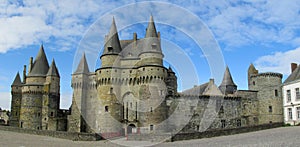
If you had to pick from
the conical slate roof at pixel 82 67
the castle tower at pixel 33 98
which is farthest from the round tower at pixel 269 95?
the castle tower at pixel 33 98

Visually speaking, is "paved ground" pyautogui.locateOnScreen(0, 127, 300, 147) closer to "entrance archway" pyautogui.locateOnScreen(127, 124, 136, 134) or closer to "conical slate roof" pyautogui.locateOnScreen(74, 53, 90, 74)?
"entrance archway" pyautogui.locateOnScreen(127, 124, 136, 134)

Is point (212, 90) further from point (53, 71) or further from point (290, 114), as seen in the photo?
point (53, 71)

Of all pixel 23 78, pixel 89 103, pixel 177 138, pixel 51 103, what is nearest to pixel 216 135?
pixel 177 138

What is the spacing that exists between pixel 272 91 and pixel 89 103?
22.0 m

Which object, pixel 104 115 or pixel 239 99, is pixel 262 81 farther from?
pixel 104 115

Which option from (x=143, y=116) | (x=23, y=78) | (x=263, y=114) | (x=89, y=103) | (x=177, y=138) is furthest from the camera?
(x=23, y=78)

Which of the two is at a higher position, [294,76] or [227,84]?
[227,84]

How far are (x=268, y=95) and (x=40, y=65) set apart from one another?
30.6m

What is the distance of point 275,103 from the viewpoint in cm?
3634

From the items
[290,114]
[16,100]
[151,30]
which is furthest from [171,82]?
[16,100]

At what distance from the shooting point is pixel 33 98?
44.7 meters

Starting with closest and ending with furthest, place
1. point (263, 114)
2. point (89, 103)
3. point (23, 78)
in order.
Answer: point (263, 114), point (89, 103), point (23, 78)

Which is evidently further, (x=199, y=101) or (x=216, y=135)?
(x=199, y=101)

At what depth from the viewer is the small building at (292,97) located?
33.1m
